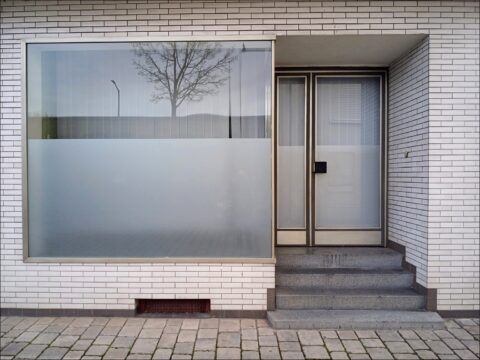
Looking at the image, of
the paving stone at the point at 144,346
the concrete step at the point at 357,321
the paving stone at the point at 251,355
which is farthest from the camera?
the concrete step at the point at 357,321

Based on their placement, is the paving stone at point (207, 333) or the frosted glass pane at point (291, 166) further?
the frosted glass pane at point (291, 166)

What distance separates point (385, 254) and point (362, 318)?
109cm

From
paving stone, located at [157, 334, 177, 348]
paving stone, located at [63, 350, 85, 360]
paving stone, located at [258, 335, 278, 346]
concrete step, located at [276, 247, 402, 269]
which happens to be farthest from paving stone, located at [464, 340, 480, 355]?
paving stone, located at [63, 350, 85, 360]

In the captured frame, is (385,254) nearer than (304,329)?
No

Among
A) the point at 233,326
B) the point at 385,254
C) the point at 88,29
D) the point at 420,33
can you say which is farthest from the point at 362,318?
the point at 88,29

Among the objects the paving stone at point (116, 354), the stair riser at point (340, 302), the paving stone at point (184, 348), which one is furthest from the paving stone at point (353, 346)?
the paving stone at point (116, 354)

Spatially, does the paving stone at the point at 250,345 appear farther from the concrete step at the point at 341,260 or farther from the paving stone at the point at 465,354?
the paving stone at the point at 465,354

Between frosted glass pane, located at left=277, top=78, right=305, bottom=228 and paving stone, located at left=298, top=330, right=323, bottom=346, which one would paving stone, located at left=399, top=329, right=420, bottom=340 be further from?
frosted glass pane, located at left=277, top=78, right=305, bottom=228

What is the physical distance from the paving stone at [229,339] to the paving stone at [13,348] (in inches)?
73.9

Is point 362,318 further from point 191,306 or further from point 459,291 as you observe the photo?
point 191,306

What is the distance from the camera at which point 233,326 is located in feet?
13.0

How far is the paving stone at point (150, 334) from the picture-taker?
3.71m

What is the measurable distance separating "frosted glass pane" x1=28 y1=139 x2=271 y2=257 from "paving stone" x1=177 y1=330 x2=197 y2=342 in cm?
80

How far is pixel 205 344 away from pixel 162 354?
42 centimetres
